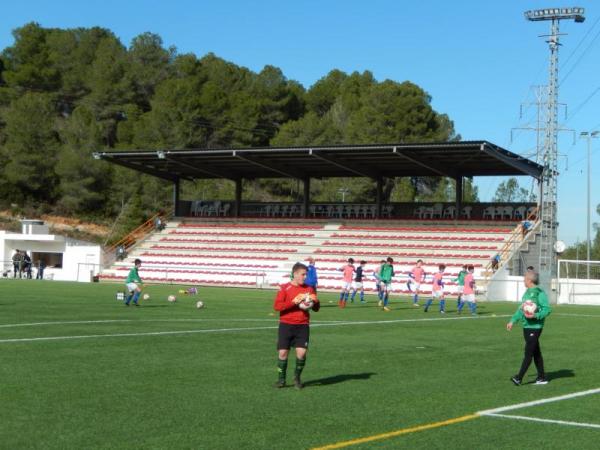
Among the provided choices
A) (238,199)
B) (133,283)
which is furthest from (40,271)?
(133,283)

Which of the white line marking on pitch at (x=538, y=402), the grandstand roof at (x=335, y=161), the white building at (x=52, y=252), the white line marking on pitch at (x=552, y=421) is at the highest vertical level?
the grandstand roof at (x=335, y=161)

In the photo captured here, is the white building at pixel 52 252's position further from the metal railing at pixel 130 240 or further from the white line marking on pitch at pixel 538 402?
the white line marking on pitch at pixel 538 402

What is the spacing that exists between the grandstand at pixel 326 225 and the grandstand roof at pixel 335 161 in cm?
7

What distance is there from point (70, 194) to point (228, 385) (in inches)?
2838

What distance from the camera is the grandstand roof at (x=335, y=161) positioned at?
5025 centimetres

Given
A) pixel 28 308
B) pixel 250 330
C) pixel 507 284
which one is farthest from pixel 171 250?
pixel 250 330

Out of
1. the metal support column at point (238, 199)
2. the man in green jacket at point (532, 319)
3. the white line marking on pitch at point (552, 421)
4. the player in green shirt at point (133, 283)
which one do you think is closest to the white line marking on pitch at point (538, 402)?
the white line marking on pitch at point (552, 421)

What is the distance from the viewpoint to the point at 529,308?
13.1 meters

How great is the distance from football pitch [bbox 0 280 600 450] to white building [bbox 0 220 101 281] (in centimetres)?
3467

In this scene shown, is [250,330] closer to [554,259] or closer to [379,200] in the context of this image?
[554,259]

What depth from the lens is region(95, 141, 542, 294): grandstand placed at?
50062mm

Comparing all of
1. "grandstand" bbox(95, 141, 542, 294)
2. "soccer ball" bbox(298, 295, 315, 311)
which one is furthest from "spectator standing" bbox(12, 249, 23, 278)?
"soccer ball" bbox(298, 295, 315, 311)

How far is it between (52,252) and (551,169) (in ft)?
110

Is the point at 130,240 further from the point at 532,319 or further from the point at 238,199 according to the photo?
the point at 532,319
